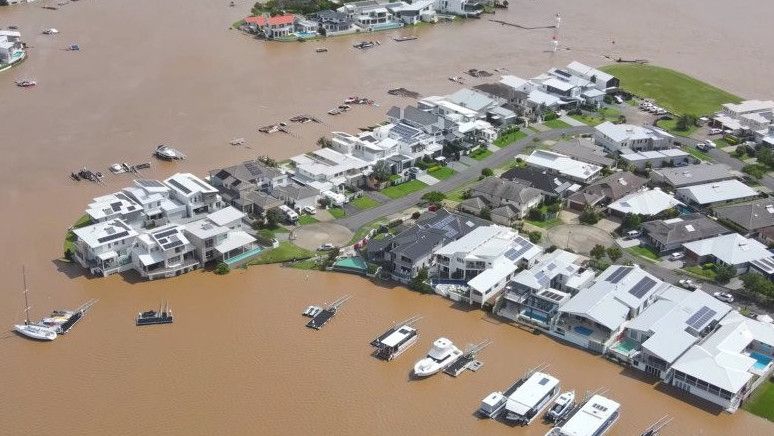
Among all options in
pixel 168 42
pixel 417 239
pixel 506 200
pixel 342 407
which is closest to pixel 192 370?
pixel 342 407

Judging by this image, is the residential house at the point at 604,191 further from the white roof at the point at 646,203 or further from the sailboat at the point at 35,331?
the sailboat at the point at 35,331

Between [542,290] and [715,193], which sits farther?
[715,193]

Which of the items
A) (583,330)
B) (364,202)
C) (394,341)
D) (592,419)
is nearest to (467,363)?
(394,341)

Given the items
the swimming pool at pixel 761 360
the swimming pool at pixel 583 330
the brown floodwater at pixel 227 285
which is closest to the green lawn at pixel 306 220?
the brown floodwater at pixel 227 285

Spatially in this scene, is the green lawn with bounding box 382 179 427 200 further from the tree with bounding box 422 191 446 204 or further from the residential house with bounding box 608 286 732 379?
the residential house with bounding box 608 286 732 379

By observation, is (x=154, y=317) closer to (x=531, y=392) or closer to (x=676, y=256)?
(x=531, y=392)

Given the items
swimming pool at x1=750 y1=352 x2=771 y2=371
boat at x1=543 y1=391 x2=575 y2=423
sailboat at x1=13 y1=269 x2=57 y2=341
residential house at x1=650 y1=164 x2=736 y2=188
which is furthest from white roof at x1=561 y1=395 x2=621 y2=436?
residential house at x1=650 y1=164 x2=736 y2=188
